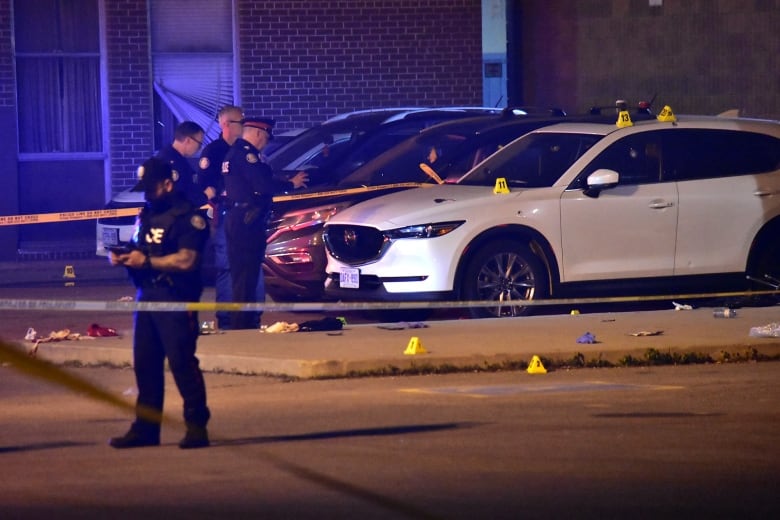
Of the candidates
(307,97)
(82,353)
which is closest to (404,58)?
(307,97)

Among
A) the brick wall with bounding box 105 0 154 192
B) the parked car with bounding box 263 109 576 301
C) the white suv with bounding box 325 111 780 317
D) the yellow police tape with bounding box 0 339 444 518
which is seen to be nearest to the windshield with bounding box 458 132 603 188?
the white suv with bounding box 325 111 780 317

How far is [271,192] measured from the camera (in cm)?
1253

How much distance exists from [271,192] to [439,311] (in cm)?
229

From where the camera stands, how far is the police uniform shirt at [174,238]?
8297 mm

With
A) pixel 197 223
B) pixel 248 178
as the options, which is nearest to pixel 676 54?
pixel 248 178

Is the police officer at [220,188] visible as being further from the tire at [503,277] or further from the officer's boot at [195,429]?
the officer's boot at [195,429]

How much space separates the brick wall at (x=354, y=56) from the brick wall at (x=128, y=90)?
145 centimetres

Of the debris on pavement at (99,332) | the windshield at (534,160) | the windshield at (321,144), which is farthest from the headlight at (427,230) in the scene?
the windshield at (321,144)

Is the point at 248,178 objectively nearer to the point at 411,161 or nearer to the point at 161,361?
the point at 411,161

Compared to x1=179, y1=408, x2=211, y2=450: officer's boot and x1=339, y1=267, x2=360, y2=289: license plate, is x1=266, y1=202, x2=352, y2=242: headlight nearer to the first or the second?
x1=339, y1=267, x2=360, y2=289: license plate

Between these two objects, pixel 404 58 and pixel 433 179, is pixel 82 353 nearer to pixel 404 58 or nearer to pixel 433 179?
pixel 433 179

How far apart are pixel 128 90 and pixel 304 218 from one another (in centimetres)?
844

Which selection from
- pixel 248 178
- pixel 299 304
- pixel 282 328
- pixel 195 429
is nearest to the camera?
pixel 195 429

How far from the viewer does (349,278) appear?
1284 centimetres
